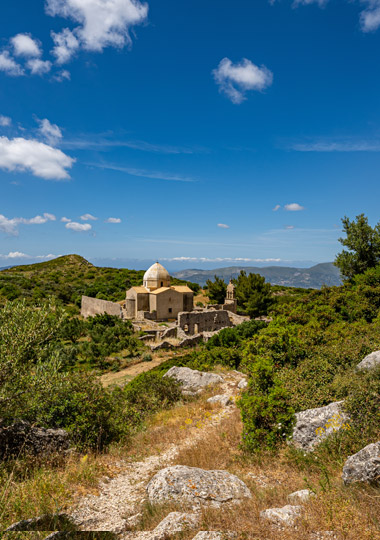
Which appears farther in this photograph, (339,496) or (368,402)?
(368,402)

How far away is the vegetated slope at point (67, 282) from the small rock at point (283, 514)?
160 ft

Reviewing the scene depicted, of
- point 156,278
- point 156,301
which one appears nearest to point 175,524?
point 156,301

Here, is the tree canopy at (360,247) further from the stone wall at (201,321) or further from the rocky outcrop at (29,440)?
the rocky outcrop at (29,440)

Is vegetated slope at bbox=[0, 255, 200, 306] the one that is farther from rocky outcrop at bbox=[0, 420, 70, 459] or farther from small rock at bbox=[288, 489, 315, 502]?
small rock at bbox=[288, 489, 315, 502]

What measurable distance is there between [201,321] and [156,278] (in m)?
9.64

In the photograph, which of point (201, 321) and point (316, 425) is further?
point (201, 321)

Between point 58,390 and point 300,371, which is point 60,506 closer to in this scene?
point 58,390

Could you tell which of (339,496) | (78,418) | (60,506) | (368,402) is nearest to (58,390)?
(78,418)

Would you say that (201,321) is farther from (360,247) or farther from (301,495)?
(301,495)

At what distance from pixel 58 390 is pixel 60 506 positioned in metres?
3.28

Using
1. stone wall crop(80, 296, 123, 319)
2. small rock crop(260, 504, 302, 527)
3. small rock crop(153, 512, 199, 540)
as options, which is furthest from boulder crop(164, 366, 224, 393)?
stone wall crop(80, 296, 123, 319)

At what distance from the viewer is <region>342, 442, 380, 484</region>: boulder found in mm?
4148

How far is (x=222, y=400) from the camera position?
10836 millimetres

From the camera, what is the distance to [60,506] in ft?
15.7
